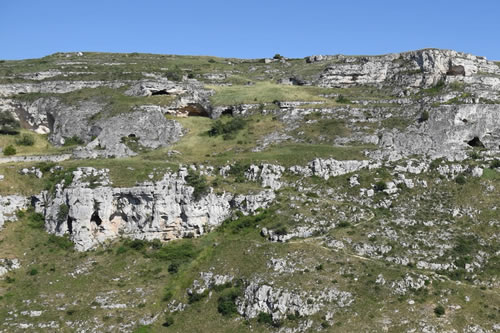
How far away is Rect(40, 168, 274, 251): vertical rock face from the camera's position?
7325 centimetres

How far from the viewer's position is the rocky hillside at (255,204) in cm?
6044

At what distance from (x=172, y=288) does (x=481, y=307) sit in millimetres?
34247

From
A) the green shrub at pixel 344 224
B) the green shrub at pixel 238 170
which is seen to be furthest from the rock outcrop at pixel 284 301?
the green shrub at pixel 238 170

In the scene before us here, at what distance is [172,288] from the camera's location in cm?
6650

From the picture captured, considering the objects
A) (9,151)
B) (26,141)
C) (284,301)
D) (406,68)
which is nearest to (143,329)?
(284,301)

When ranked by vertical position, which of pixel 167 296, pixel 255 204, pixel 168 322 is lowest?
pixel 168 322

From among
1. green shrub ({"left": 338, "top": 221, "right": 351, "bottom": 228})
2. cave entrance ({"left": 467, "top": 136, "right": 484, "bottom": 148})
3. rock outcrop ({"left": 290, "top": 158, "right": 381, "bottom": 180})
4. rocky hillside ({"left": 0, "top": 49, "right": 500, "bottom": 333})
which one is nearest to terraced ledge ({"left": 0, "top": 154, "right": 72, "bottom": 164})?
rocky hillside ({"left": 0, "top": 49, "right": 500, "bottom": 333})

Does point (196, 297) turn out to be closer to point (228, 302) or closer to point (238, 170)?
point (228, 302)

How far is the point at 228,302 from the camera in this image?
6184cm

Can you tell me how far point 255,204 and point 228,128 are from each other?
79.8 feet

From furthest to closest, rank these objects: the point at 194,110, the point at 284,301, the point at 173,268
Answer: the point at 194,110 < the point at 173,268 < the point at 284,301

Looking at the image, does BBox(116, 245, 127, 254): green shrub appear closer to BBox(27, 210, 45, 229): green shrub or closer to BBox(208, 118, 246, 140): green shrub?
BBox(27, 210, 45, 229): green shrub

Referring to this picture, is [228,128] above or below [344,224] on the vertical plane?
above

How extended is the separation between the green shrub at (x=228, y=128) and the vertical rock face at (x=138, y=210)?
21.5 metres
